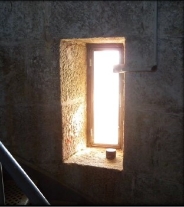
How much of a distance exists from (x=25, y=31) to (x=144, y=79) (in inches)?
60.1

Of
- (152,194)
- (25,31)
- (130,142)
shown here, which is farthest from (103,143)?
(25,31)

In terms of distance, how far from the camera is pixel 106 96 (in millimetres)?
3414

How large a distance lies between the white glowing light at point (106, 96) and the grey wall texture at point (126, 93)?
0.53 metres

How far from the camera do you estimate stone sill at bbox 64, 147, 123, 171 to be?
3.12 metres

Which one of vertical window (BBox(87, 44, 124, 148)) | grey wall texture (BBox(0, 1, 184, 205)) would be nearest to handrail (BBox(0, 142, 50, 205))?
grey wall texture (BBox(0, 1, 184, 205))

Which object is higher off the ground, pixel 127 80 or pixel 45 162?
pixel 127 80


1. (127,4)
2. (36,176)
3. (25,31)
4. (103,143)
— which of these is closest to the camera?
(127,4)

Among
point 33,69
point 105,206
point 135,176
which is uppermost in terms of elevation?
point 33,69

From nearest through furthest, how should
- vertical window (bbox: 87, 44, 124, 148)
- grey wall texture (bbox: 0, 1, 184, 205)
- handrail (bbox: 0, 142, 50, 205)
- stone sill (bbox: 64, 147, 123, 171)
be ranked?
handrail (bbox: 0, 142, 50, 205) → grey wall texture (bbox: 0, 1, 184, 205) → stone sill (bbox: 64, 147, 123, 171) → vertical window (bbox: 87, 44, 124, 148)

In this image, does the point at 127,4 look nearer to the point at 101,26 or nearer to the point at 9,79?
the point at 101,26

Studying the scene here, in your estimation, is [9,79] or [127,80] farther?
[9,79]

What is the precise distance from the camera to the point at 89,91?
3.52m

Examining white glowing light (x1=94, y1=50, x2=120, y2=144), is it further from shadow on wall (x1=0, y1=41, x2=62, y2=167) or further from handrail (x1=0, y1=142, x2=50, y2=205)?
handrail (x1=0, y1=142, x2=50, y2=205)

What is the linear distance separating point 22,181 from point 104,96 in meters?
1.91
